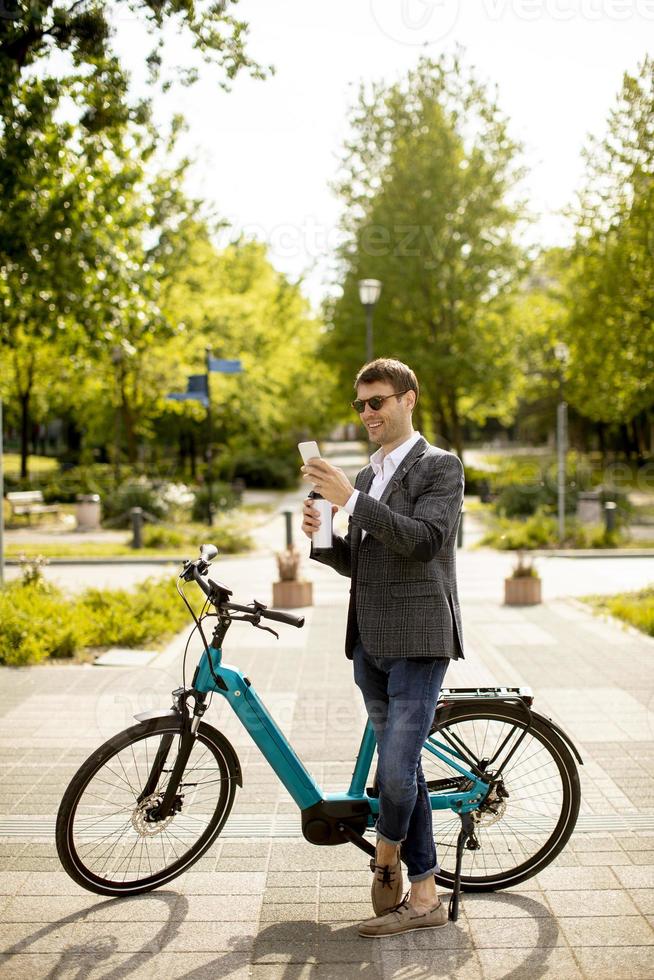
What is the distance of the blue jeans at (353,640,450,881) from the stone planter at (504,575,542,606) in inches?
311

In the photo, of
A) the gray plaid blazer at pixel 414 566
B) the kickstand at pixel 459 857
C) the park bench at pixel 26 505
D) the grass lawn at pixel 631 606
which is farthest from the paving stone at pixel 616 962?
the park bench at pixel 26 505

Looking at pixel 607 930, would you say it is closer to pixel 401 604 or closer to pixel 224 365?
pixel 401 604

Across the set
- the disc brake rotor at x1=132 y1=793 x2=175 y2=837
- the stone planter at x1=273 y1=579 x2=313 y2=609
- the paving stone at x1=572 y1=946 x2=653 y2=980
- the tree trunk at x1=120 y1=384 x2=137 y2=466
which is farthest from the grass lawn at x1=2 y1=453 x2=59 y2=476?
the paving stone at x1=572 y1=946 x2=653 y2=980

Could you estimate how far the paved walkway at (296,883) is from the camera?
10.5ft

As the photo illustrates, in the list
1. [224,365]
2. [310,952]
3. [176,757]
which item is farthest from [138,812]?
[224,365]

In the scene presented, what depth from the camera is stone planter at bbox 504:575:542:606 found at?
36.6ft

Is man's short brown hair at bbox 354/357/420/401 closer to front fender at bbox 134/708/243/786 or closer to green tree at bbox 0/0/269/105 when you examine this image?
front fender at bbox 134/708/243/786

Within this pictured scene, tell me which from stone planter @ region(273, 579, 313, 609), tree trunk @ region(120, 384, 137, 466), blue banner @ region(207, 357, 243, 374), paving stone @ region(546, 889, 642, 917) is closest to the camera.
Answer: paving stone @ region(546, 889, 642, 917)

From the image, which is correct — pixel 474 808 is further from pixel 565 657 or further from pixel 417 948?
pixel 565 657

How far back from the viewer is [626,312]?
2339 centimetres

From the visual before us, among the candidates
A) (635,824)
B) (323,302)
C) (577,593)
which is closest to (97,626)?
(635,824)

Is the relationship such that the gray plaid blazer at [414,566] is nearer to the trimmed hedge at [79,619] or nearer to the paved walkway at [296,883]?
the paved walkway at [296,883]

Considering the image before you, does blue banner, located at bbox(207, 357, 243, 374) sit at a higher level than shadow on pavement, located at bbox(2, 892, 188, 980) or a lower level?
higher

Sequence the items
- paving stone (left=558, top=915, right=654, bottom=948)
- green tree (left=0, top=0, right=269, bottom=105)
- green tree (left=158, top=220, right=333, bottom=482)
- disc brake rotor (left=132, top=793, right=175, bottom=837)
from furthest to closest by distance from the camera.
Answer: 1. green tree (left=158, top=220, right=333, bottom=482)
2. green tree (left=0, top=0, right=269, bottom=105)
3. disc brake rotor (left=132, top=793, right=175, bottom=837)
4. paving stone (left=558, top=915, right=654, bottom=948)
